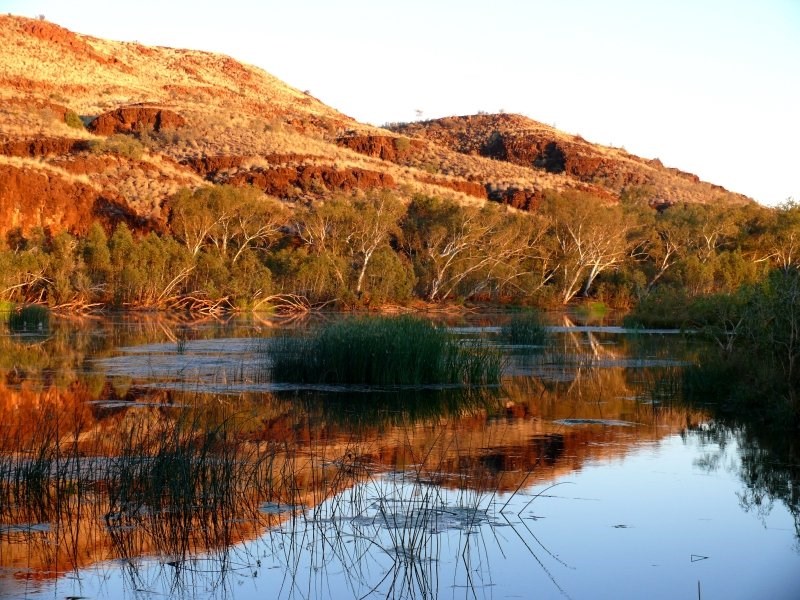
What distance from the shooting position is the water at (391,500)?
24.2ft

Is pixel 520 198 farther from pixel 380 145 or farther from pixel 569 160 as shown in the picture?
pixel 569 160

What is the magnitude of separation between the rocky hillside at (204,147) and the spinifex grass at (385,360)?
33.1m

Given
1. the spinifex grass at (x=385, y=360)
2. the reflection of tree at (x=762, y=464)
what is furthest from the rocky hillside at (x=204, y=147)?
the reflection of tree at (x=762, y=464)

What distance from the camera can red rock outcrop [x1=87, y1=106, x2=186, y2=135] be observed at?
73.1 metres

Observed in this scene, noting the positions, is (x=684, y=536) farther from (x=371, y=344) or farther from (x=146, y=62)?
(x=146, y=62)

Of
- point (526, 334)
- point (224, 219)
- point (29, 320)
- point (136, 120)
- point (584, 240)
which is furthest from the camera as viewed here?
point (136, 120)

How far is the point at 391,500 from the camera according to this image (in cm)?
924

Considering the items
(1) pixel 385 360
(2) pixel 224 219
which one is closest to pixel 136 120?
(2) pixel 224 219

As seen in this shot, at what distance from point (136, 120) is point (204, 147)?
7524 mm

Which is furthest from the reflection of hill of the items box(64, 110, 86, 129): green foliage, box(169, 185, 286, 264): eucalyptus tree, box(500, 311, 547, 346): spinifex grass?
→ box(64, 110, 86, 129): green foliage

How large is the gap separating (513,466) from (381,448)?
1.73m

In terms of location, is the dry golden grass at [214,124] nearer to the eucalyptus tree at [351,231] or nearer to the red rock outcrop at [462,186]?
the red rock outcrop at [462,186]

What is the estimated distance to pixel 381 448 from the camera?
12016mm

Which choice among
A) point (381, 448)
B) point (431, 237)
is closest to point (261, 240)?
point (431, 237)
